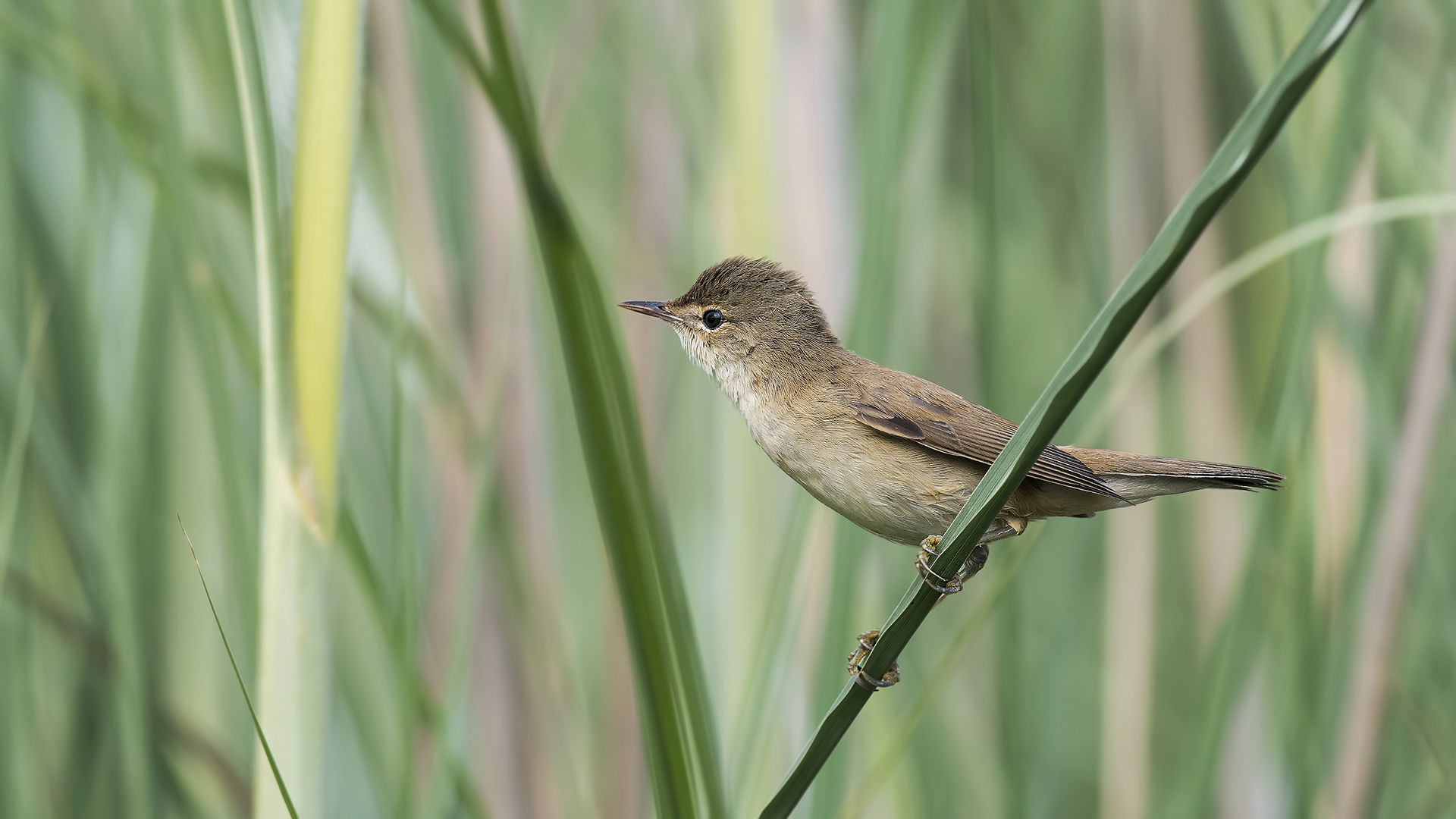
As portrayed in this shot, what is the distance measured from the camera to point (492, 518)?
212 cm

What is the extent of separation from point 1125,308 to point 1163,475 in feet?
2.96

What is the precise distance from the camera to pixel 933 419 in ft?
5.76

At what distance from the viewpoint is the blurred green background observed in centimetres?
176

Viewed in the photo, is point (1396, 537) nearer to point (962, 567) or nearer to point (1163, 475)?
point (1163, 475)

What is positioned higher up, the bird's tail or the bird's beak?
the bird's beak

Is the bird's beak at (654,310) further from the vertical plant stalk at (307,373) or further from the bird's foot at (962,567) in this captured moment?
the vertical plant stalk at (307,373)

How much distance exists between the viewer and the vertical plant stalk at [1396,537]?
80.8 inches

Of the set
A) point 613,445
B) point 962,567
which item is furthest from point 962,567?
point 613,445

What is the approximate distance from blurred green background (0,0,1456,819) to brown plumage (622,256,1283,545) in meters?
0.08

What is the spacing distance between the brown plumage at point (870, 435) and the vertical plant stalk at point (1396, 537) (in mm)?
694

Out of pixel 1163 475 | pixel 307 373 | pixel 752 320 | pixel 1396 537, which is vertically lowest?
pixel 1396 537

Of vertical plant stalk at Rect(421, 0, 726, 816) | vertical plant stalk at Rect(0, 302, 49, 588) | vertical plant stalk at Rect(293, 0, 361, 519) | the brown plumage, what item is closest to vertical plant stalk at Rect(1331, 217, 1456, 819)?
the brown plumage

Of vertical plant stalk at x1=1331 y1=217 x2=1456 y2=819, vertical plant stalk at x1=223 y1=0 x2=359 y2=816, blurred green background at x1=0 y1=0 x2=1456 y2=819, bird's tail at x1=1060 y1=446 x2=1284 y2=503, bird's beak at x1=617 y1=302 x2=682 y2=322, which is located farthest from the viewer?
vertical plant stalk at x1=1331 y1=217 x2=1456 y2=819

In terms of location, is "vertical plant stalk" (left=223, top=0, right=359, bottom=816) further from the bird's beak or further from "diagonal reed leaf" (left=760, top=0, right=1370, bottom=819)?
the bird's beak
